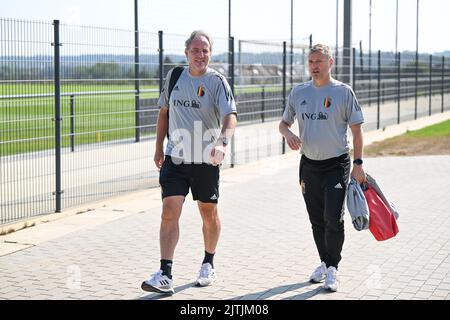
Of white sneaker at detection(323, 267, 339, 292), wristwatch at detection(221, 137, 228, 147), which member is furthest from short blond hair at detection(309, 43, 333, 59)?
white sneaker at detection(323, 267, 339, 292)

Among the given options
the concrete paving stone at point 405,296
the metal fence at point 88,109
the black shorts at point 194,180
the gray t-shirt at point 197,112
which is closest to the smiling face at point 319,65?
the gray t-shirt at point 197,112

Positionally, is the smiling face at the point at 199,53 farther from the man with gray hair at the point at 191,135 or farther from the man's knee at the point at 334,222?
the man's knee at the point at 334,222

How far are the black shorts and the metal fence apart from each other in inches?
124

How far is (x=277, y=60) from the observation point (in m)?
17.6

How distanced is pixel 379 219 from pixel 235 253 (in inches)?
68.1

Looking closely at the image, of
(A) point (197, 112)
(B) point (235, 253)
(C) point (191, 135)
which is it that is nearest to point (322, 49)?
(A) point (197, 112)

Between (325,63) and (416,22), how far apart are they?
3072 centimetres

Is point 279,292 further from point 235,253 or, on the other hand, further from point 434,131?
point 434,131

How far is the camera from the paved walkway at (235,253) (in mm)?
5852

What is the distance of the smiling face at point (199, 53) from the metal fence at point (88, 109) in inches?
121

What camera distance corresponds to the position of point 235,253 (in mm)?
7172

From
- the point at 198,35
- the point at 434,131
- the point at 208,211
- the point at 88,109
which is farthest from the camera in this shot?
the point at 434,131

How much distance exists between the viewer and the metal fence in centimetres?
905

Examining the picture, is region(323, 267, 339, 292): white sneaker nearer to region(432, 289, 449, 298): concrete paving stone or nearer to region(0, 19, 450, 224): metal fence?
region(432, 289, 449, 298): concrete paving stone
